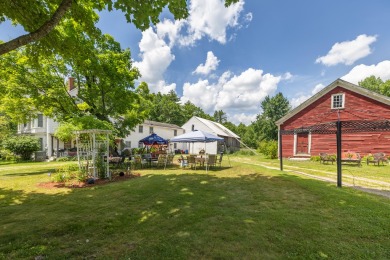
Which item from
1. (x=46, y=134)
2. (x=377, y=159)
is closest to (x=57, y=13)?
(x=377, y=159)

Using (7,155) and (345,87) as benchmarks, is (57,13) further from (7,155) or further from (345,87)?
(7,155)

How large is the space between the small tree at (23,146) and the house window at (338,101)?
30.8 metres

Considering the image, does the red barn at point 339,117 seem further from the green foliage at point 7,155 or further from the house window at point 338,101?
the green foliage at point 7,155

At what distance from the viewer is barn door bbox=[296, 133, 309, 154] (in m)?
19.9

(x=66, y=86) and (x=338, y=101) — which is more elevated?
(x=66, y=86)

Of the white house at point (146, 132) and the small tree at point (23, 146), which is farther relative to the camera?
the white house at point (146, 132)

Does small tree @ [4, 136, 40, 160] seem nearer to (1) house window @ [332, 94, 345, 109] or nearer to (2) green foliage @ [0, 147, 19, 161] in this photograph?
(2) green foliage @ [0, 147, 19, 161]

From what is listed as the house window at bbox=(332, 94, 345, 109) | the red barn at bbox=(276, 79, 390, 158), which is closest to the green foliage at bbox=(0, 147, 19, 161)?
the red barn at bbox=(276, 79, 390, 158)

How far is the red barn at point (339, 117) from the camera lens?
669 inches

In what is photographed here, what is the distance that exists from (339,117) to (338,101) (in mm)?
1561

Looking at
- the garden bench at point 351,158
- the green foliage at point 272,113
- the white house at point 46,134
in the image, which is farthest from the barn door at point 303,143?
the white house at point 46,134

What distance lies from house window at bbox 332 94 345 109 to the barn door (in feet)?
11.5

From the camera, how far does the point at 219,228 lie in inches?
170

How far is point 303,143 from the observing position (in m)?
20.1
